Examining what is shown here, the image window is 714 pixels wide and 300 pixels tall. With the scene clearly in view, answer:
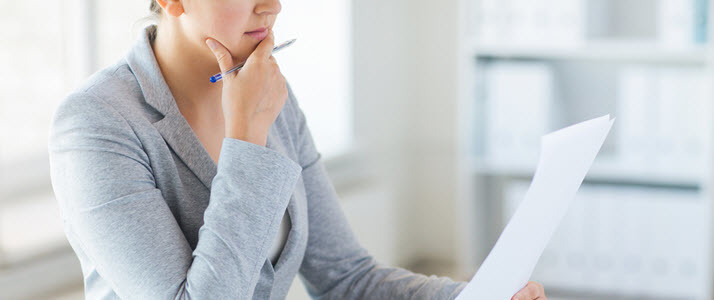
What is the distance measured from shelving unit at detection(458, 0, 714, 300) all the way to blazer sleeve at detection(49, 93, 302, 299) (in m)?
2.15

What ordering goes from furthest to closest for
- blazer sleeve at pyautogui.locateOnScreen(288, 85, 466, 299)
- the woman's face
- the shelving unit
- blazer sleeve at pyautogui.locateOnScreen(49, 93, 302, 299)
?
the shelving unit
blazer sleeve at pyautogui.locateOnScreen(288, 85, 466, 299)
the woman's face
blazer sleeve at pyautogui.locateOnScreen(49, 93, 302, 299)

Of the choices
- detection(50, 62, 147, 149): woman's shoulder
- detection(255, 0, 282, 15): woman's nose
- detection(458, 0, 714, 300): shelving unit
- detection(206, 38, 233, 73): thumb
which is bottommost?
detection(458, 0, 714, 300): shelving unit

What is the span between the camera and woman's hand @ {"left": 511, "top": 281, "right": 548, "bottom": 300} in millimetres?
1022

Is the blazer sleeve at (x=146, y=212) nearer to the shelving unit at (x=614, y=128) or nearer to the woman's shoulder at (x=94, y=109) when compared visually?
the woman's shoulder at (x=94, y=109)

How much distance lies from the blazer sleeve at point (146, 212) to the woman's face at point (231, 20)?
0.52 ft

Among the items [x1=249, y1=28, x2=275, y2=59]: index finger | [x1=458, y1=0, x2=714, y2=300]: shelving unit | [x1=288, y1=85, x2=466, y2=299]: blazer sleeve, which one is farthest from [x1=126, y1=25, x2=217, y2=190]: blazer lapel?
A: [x1=458, y1=0, x2=714, y2=300]: shelving unit

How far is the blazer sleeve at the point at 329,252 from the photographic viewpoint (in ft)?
4.11

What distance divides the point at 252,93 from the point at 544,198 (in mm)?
379

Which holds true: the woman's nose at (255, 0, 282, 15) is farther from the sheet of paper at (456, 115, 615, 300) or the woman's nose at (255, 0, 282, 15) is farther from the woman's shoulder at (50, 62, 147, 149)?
the sheet of paper at (456, 115, 615, 300)

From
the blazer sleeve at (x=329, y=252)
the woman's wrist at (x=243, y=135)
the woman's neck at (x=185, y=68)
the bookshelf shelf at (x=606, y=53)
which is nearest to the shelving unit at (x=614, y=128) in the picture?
the bookshelf shelf at (x=606, y=53)

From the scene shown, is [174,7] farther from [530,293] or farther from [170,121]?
[530,293]

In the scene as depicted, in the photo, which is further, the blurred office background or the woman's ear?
the blurred office background

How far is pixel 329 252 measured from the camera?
1.27m

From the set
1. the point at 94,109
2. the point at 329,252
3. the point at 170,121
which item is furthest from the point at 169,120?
the point at 329,252
